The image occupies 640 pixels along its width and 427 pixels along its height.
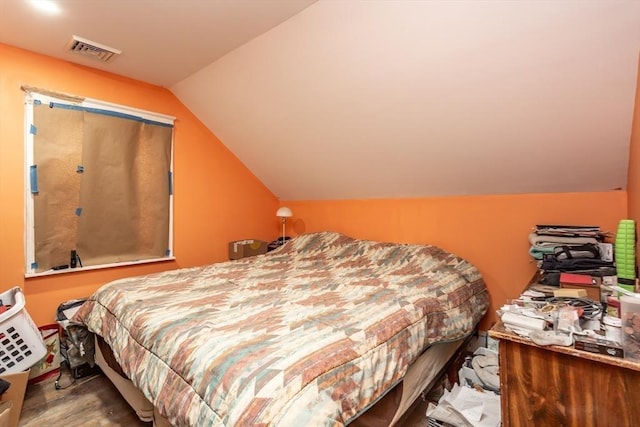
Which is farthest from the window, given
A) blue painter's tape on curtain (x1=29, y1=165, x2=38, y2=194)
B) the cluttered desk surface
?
the cluttered desk surface

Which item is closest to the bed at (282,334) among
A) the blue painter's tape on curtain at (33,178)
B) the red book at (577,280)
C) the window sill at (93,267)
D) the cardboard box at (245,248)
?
the red book at (577,280)

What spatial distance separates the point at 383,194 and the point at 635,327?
2438 mm

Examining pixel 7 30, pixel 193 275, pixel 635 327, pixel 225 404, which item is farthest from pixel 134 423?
pixel 7 30

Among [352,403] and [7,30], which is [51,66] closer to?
[7,30]

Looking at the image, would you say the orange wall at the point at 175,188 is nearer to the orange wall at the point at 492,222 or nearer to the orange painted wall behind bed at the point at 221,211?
the orange painted wall behind bed at the point at 221,211

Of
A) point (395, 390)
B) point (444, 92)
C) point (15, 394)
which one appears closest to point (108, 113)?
point (15, 394)

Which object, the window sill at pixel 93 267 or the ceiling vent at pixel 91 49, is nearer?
the ceiling vent at pixel 91 49

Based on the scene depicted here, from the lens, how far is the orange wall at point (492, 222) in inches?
91.0

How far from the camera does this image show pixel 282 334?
1309 mm

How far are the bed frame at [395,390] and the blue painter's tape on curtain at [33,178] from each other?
1344 millimetres

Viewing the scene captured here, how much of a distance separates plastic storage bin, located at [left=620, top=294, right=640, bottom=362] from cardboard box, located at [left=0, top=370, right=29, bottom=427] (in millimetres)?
2782

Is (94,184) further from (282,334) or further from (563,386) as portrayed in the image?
(563,386)

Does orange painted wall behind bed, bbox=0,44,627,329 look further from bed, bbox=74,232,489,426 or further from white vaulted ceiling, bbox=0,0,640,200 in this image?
bed, bbox=74,232,489,426

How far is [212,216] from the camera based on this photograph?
141 inches
